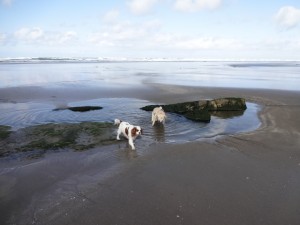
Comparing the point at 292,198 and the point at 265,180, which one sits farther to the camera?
the point at 265,180

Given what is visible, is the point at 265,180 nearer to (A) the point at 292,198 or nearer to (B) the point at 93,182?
(A) the point at 292,198

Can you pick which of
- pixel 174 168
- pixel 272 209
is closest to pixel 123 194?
pixel 174 168

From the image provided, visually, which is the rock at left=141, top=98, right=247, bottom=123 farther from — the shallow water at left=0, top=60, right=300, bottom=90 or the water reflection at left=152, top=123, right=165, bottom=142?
the shallow water at left=0, top=60, right=300, bottom=90

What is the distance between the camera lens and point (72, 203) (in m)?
5.26

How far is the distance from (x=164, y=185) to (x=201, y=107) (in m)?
7.37

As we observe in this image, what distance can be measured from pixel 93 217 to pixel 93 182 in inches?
50.5

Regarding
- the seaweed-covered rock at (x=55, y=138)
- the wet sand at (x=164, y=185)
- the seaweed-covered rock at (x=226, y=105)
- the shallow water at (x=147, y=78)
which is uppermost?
the shallow water at (x=147, y=78)

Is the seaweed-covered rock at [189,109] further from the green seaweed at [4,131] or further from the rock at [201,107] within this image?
the green seaweed at [4,131]

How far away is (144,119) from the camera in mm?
11547

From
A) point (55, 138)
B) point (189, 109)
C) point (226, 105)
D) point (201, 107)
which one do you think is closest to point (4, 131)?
point (55, 138)

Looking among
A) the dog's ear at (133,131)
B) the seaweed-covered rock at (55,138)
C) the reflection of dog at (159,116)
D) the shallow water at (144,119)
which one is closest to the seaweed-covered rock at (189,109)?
the shallow water at (144,119)

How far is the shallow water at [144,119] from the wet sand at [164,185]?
3.01ft

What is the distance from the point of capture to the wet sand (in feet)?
16.2

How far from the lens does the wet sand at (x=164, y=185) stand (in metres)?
4.93
